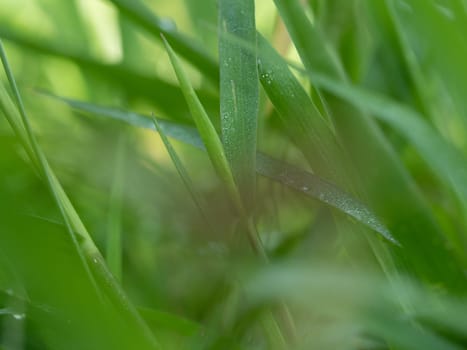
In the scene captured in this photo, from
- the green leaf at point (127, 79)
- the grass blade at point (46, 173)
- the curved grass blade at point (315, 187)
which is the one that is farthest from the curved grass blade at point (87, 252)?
the green leaf at point (127, 79)

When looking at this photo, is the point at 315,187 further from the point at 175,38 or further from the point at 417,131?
the point at 175,38

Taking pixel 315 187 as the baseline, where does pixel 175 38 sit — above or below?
above

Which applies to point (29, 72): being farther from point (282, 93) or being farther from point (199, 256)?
point (282, 93)

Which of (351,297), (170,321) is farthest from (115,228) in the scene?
(351,297)

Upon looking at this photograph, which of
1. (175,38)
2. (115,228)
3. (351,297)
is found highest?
(175,38)

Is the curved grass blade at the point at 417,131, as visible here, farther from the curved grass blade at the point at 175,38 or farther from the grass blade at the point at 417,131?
the curved grass blade at the point at 175,38

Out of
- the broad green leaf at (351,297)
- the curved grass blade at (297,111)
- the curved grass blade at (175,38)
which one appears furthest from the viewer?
the curved grass blade at (175,38)

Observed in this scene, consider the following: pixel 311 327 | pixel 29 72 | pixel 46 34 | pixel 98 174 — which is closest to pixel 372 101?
pixel 311 327
